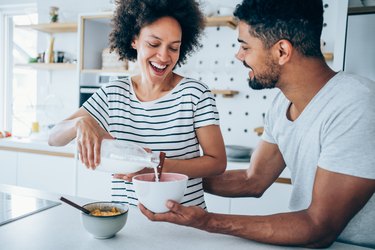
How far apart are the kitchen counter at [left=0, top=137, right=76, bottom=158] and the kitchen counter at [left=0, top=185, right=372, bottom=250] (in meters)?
2.05

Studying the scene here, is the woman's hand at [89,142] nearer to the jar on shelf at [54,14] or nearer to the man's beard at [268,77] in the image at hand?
the man's beard at [268,77]

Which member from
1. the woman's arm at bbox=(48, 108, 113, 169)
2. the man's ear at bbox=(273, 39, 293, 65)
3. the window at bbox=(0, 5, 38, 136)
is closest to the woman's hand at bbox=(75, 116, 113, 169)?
the woman's arm at bbox=(48, 108, 113, 169)

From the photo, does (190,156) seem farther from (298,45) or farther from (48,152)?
(48,152)

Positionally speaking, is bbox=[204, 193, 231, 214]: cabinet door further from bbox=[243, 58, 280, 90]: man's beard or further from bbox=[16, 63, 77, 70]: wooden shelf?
bbox=[16, 63, 77, 70]: wooden shelf

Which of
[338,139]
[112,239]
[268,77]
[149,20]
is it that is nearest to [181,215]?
[112,239]

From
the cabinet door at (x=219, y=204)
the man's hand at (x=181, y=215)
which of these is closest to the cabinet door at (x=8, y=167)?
the cabinet door at (x=219, y=204)

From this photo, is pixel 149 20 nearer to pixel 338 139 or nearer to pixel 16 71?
pixel 338 139

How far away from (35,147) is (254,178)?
235cm

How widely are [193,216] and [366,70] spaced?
1.84 m

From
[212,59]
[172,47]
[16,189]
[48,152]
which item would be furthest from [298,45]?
[48,152]

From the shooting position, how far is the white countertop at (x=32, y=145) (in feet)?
10.3

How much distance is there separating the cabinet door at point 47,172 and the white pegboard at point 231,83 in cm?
126

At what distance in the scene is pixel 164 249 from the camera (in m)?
0.93

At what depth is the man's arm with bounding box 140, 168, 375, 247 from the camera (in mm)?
970
